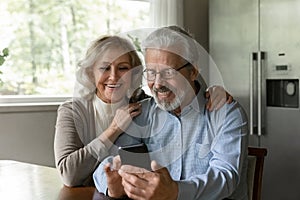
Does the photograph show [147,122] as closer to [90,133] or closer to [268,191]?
[90,133]

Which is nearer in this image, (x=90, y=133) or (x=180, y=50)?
(x=180, y=50)

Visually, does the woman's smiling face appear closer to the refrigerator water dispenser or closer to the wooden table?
the wooden table

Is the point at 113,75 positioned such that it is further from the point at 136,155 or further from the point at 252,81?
the point at 252,81

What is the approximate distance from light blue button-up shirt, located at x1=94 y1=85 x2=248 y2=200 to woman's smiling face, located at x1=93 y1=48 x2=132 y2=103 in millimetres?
168

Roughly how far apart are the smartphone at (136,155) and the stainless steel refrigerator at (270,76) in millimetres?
1416

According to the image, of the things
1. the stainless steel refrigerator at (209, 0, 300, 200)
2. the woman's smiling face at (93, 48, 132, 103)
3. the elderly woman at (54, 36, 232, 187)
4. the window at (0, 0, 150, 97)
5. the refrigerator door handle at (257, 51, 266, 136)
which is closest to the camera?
the elderly woman at (54, 36, 232, 187)

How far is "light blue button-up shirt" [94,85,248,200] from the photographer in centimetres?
116

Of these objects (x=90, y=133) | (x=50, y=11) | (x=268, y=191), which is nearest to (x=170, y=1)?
(x=50, y=11)

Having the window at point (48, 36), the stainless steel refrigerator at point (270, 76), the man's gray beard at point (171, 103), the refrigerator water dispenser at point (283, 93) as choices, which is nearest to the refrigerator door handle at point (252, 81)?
the stainless steel refrigerator at point (270, 76)

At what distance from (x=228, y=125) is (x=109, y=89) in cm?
63

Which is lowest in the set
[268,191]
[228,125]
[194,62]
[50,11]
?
[268,191]

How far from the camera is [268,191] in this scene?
2.86m

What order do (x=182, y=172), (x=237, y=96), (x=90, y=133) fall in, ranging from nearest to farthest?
1. (x=182, y=172)
2. (x=90, y=133)
3. (x=237, y=96)

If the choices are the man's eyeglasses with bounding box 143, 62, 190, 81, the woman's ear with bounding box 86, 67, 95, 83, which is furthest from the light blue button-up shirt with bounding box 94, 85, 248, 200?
the woman's ear with bounding box 86, 67, 95, 83
